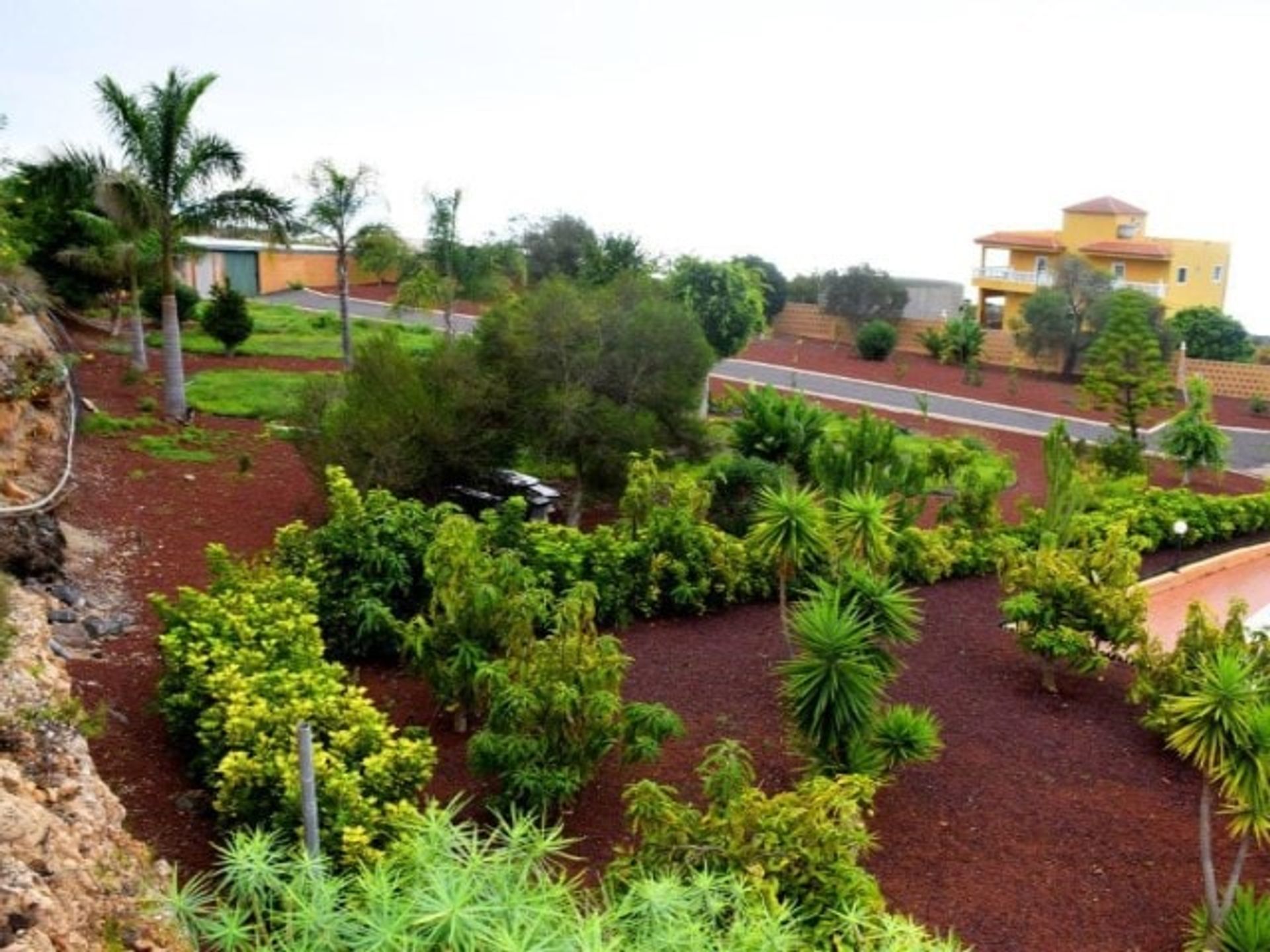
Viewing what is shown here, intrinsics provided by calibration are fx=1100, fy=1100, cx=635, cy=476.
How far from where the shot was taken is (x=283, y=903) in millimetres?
4574

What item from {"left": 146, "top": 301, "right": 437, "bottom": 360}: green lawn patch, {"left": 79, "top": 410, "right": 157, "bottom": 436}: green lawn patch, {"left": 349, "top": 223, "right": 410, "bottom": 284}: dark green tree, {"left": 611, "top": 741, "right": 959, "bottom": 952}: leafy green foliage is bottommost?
{"left": 611, "top": 741, "right": 959, "bottom": 952}: leafy green foliage

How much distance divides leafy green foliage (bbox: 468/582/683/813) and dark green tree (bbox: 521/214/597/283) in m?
28.2

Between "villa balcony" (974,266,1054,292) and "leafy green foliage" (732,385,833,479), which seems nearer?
"leafy green foliage" (732,385,833,479)

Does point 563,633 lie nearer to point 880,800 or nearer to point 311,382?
point 880,800

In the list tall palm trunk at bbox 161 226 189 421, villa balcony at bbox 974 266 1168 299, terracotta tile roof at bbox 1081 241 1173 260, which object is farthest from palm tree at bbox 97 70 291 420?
terracotta tile roof at bbox 1081 241 1173 260

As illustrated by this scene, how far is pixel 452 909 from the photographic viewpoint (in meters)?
3.89

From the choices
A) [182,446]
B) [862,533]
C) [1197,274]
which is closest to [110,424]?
[182,446]

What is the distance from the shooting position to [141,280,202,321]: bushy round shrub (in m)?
24.4

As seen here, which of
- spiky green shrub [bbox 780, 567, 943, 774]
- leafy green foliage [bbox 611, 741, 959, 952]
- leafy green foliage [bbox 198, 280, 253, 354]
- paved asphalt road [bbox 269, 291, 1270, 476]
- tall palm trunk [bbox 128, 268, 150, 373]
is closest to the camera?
leafy green foliage [bbox 611, 741, 959, 952]

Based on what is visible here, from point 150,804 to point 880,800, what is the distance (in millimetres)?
5030

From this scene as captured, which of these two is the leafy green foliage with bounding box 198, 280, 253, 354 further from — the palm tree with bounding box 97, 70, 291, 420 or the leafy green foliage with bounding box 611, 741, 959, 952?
the leafy green foliage with bounding box 611, 741, 959, 952

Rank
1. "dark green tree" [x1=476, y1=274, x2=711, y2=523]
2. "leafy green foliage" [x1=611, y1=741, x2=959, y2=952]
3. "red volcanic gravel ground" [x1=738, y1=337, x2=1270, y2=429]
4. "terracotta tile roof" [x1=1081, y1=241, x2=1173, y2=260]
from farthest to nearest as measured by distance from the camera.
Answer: "terracotta tile roof" [x1=1081, y1=241, x2=1173, y2=260]
"red volcanic gravel ground" [x1=738, y1=337, x2=1270, y2=429]
"dark green tree" [x1=476, y1=274, x2=711, y2=523]
"leafy green foliage" [x1=611, y1=741, x2=959, y2=952]

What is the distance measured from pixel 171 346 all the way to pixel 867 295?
28254mm

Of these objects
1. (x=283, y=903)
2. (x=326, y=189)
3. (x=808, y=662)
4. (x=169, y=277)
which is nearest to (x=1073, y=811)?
(x=808, y=662)
